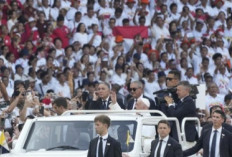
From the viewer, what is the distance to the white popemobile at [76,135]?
45.4 feet

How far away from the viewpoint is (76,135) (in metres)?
14.3

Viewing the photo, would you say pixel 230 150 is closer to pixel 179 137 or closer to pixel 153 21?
pixel 179 137

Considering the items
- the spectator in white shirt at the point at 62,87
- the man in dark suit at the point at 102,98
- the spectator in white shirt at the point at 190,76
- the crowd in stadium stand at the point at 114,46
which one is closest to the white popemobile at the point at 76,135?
the man in dark suit at the point at 102,98

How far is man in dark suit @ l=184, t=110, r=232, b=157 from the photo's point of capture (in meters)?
14.5

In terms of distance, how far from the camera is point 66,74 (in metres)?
23.2

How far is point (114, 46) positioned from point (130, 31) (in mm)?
1212

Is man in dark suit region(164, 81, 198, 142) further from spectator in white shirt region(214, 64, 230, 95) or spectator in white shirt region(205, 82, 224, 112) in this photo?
spectator in white shirt region(214, 64, 230, 95)

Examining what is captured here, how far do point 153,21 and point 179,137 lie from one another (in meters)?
13.3

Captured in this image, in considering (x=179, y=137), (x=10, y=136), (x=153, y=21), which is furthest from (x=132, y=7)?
(x=179, y=137)

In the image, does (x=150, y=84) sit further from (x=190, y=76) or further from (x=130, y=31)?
(x=130, y=31)

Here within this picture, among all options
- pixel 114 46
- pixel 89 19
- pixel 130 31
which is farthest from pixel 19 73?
pixel 130 31

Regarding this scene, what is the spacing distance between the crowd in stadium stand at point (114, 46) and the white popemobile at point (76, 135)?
4705mm

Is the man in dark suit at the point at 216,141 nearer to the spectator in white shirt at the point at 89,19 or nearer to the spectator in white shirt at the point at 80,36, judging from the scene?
the spectator in white shirt at the point at 80,36

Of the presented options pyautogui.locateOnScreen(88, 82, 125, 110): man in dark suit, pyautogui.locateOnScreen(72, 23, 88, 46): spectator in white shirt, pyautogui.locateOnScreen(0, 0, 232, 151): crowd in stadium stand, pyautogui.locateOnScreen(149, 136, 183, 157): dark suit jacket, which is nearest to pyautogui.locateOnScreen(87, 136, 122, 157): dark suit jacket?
pyautogui.locateOnScreen(149, 136, 183, 157): dark suit jacket
